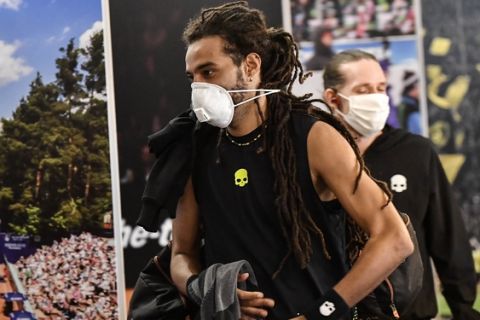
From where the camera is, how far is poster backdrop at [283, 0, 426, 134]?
4000mm

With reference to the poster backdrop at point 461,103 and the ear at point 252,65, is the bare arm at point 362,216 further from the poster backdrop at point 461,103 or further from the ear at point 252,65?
the poster backdrop at point 461,103

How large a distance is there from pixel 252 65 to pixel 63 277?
104 centimetres

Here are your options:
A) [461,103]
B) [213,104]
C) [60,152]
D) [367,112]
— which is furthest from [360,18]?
[213,104]

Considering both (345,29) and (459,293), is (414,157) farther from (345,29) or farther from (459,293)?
(345,29)

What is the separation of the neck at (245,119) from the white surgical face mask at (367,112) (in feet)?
2.95

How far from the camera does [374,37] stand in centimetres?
405

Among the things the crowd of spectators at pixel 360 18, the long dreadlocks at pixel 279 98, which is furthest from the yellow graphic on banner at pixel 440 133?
the long dreadlocks at pixel 279 98

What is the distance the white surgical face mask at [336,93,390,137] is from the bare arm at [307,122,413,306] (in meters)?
0.96

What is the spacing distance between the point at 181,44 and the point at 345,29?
39.0 inches

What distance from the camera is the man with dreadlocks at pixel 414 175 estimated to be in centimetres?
327

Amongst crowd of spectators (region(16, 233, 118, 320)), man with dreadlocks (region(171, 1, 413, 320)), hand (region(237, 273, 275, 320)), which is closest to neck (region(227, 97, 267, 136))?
man with dreadlocks (region(171, 1, 413, 320))

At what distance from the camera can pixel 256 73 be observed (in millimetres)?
2484

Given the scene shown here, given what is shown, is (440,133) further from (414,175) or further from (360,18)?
(414,175)

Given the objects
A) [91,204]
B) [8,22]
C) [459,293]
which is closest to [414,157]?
[459,293]
